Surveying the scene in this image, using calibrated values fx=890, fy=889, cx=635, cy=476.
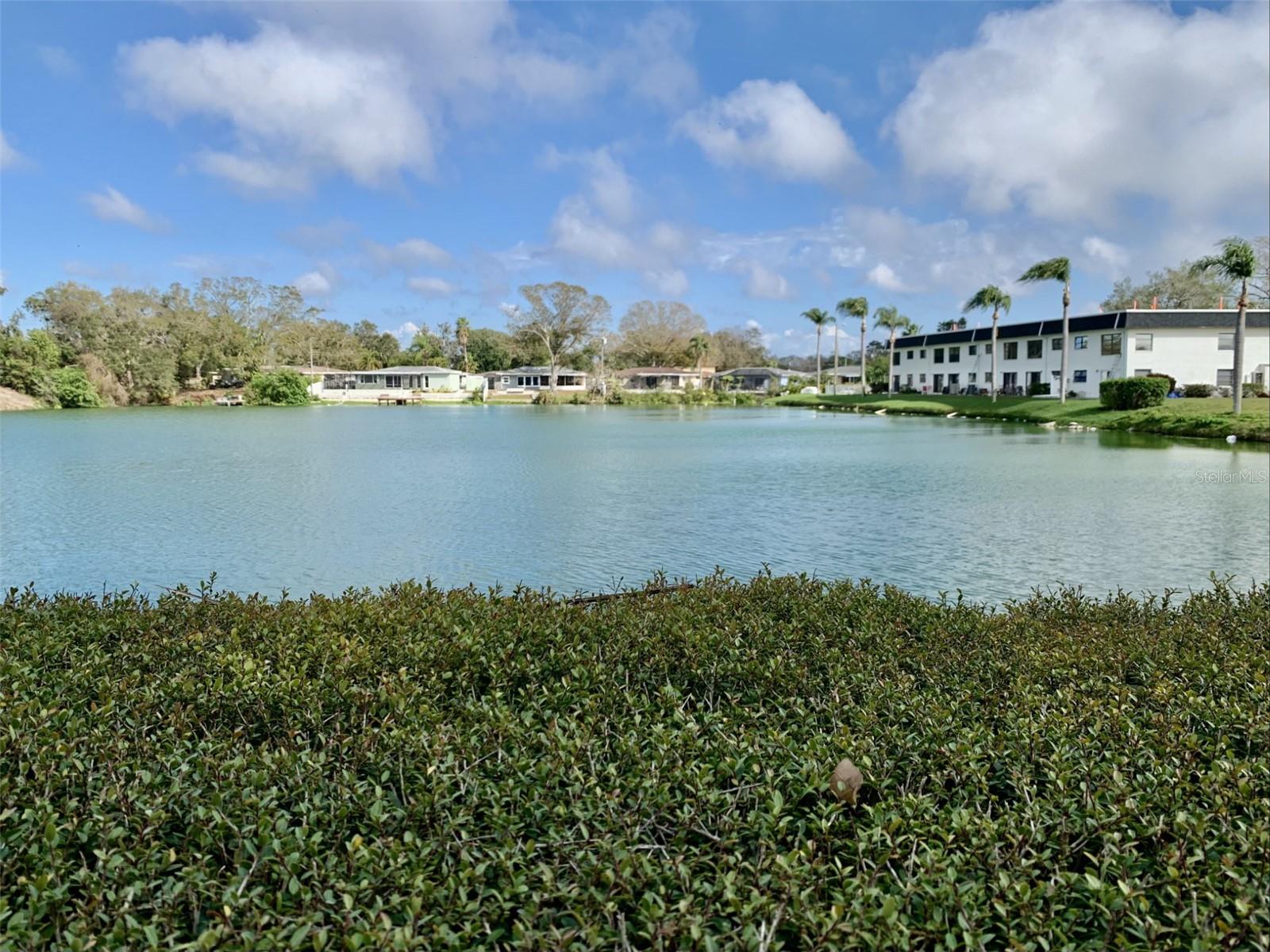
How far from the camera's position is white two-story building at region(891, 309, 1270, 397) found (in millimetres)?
59500

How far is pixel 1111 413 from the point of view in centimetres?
5269

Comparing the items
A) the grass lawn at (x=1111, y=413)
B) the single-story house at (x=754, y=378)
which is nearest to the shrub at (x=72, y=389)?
the grass lawn at (x=1111, y=413)

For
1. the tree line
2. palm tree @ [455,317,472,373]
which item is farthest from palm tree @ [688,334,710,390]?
palm tree @ [455,317,472,373]

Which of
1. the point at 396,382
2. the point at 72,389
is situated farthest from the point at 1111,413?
the point at 72,389

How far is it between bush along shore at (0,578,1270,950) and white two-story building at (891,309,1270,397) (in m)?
63.8

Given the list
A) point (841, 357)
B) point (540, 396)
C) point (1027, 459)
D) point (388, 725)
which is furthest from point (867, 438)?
point (841, 357)

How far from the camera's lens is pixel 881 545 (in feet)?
52.2

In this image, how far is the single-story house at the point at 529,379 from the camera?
11125cm

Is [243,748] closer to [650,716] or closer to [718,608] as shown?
[650,716]

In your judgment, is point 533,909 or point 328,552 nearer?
point 533,909

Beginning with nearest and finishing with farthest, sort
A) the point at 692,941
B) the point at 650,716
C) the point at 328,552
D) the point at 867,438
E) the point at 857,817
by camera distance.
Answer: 1. the point at 692,941
2. the point at 857,817
3. the point at 650,716
4. the point at 328,552
5. the point at 867,438

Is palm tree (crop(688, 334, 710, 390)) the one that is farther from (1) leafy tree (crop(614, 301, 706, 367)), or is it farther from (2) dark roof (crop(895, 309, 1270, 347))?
(2) dark roof (crop(895, 309, 1270, 347))

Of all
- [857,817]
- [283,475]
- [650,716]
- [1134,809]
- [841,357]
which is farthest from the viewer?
[841,357]

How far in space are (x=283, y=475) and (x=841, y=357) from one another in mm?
157319
